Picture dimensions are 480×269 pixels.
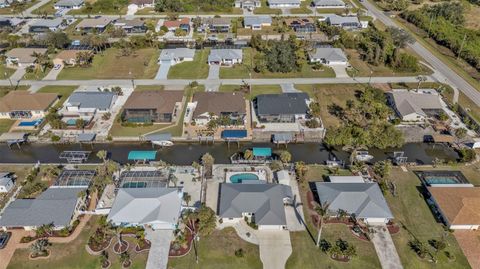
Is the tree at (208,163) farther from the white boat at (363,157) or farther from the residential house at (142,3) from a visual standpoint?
the residential house at (142,3)

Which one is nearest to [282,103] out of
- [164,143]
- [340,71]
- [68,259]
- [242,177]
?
[242,177]

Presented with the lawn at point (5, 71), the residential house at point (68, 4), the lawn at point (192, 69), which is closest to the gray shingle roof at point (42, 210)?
the lawn at point (192, 69)

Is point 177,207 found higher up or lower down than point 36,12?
lower down

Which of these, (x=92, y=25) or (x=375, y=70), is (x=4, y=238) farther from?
(x=92, y=25)

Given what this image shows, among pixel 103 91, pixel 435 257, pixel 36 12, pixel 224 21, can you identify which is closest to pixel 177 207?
pixel 435 257

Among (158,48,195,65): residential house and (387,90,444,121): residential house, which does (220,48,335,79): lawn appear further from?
(387,90,444,121): residential house

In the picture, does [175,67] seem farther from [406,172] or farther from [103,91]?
[406,172]
